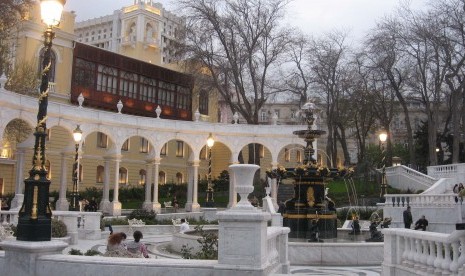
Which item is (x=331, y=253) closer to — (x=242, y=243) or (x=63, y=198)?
(x=242, y=243)

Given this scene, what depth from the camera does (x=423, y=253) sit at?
9.58 meters

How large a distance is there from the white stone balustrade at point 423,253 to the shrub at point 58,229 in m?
12.6

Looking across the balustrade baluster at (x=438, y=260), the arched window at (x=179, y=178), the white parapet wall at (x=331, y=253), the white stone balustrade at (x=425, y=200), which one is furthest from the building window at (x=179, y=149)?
the balustrade baluster at (x=438, y=260)

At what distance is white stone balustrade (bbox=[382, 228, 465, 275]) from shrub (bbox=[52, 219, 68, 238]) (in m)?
12.6

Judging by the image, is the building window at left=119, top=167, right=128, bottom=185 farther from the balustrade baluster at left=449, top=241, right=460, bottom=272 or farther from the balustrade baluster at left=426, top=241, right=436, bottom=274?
the balustrade baluster at left=449, top=241, right=460, bottom=272

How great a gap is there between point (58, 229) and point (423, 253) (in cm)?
1412

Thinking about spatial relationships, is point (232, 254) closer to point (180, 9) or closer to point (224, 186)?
point (180, 9)

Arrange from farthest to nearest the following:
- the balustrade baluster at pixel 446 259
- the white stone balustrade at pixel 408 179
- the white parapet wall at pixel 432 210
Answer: the white stone balustrade at pixel 408 179, the white parapet wall at pixel 432 210, the balustrade baluster at pixel 446 259

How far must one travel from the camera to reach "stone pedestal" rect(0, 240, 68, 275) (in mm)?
9430

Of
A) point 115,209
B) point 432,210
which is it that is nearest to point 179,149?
point 115,209

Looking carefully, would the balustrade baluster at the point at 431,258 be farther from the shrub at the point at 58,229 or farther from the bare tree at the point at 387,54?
the bare tree at the point at 387,54

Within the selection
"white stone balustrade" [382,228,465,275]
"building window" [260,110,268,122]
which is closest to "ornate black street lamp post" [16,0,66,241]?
"white stone balustrade" [382,228,465,275]

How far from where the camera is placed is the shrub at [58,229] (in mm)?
19314

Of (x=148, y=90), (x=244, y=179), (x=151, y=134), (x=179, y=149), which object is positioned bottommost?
(x=244, y=179)
